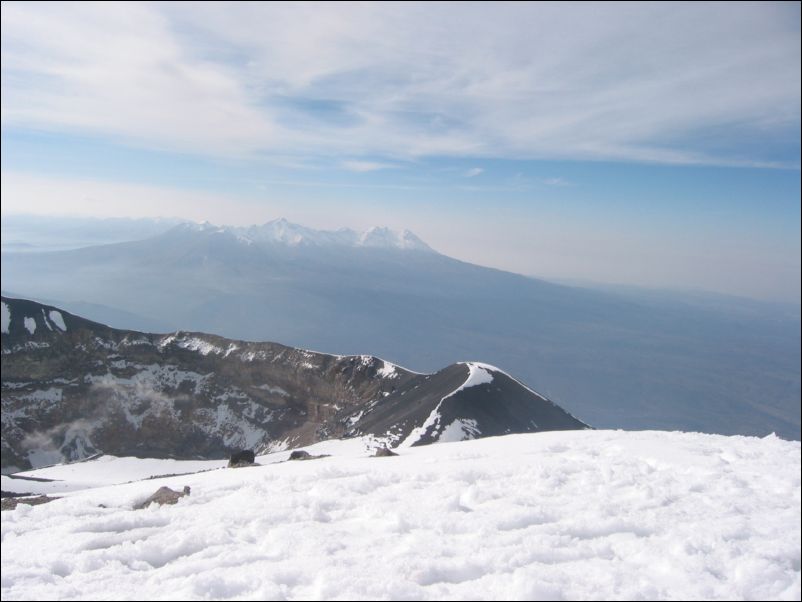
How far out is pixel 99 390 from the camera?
63125 millimetres

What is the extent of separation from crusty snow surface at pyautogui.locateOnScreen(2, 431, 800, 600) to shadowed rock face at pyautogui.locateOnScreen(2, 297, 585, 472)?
37060 millimetres

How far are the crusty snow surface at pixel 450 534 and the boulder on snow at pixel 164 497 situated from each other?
1.13 feet

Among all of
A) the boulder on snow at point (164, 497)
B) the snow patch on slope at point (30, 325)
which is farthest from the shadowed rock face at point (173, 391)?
the boulder on snow at point (164, 497)

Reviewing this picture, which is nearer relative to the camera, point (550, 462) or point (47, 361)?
point (550, 462)

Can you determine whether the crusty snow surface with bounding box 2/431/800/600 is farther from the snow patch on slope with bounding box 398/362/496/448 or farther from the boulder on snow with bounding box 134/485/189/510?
the snow patch on slope with bounding box 398/362/496/448

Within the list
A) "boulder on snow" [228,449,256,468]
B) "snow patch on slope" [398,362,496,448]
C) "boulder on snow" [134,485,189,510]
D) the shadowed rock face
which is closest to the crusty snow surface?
"boulder on snow" [134,485,189,510]

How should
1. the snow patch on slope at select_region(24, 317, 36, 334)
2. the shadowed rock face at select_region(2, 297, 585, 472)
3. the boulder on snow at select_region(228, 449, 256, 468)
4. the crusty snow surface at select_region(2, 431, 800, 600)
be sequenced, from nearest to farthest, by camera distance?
the crusty snow surface at select_region(2, 431, 800, 600)
the boulder on snow at select_region(228, 449, 256, 468)
the shadowed rock face at select_region(2, 297, 585, 472)
the snow patch on slope at select_region(24, 317, 36, 334)

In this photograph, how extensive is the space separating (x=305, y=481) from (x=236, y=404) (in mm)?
59265

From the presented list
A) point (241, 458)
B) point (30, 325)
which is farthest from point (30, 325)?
point (241, 458)

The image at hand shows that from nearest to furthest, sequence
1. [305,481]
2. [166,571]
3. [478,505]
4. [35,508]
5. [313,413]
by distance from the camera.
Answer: [166,571], [478,505], [35,508], [305,481], [313,413]

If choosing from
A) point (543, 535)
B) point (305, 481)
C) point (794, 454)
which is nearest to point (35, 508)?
point (305, 481)

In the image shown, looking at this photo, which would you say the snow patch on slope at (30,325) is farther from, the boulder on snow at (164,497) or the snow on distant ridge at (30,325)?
the boulder on snow at (164,497)

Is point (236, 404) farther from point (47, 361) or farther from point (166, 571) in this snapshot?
point (166, 571)

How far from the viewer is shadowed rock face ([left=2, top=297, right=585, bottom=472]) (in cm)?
5497
